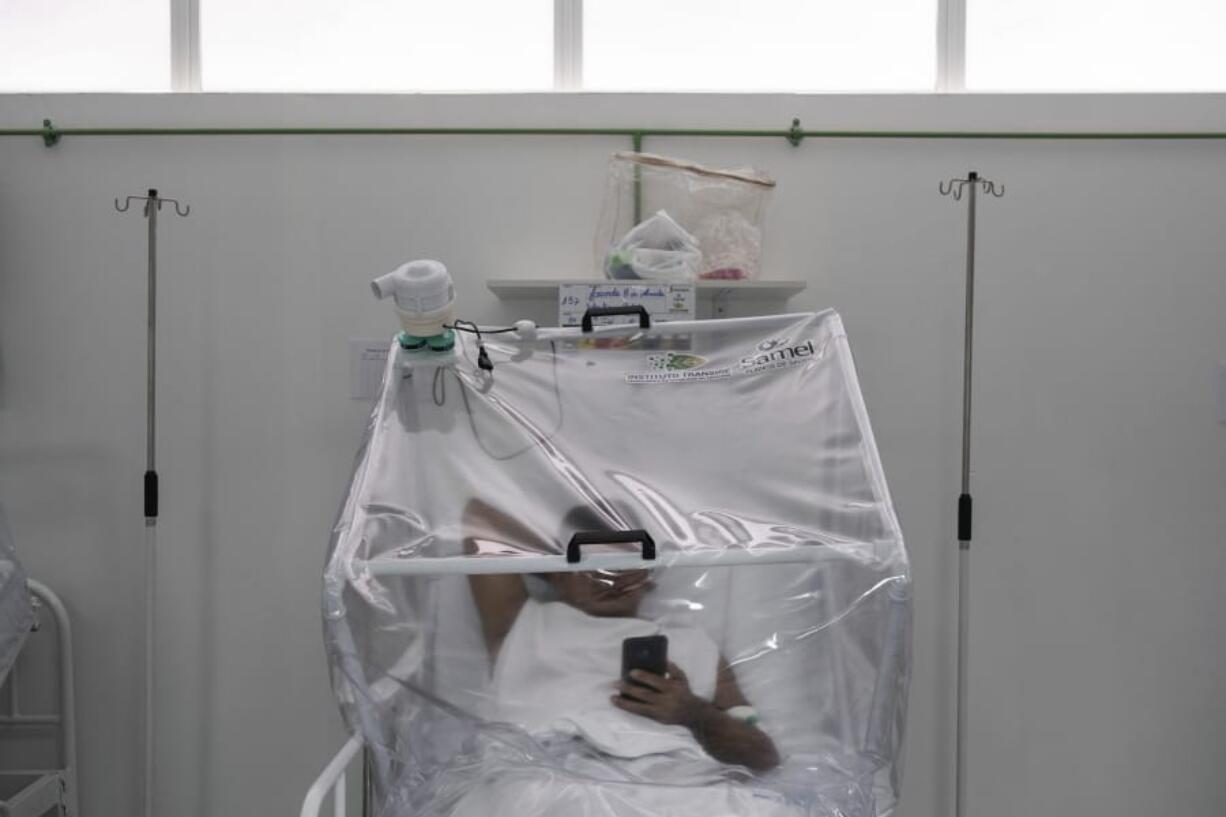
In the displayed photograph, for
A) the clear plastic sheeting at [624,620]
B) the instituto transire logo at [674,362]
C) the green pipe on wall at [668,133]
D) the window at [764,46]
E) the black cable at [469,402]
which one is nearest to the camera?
the clear plastic sheeting at [624,620]

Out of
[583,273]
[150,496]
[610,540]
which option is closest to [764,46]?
[583,273]

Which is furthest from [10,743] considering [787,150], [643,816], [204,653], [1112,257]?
[1112,257]

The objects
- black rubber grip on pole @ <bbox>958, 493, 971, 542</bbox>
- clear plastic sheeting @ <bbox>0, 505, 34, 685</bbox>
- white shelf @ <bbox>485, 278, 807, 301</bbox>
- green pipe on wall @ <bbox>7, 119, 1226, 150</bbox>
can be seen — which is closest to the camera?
clear plastic sheeting @ <bbox>0, 505, 34, 685</bbox>

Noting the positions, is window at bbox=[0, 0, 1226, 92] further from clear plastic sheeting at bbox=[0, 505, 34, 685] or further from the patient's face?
the patient's face

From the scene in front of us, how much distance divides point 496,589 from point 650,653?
225 mm

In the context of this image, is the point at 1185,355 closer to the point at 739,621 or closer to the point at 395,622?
the point at 739,621

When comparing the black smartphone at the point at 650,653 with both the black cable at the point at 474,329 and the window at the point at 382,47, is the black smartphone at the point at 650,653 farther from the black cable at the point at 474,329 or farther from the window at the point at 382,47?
the window at the point at 382,47

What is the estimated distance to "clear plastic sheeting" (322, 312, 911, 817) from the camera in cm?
114

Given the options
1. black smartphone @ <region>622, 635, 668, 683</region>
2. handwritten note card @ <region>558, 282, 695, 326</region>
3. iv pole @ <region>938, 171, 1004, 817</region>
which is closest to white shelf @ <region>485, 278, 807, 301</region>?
handwritten note card @ <region>558, 282, 695, 326</region>

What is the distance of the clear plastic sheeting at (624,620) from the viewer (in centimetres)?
114

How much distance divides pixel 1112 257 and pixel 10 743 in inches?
107

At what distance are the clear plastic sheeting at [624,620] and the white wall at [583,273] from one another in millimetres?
777

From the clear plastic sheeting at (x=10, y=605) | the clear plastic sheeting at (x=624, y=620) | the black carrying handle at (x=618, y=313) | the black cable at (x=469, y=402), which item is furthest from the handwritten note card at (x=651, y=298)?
the clear plastic sheeting at (x=10, y=605)

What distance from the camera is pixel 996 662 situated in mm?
2078
